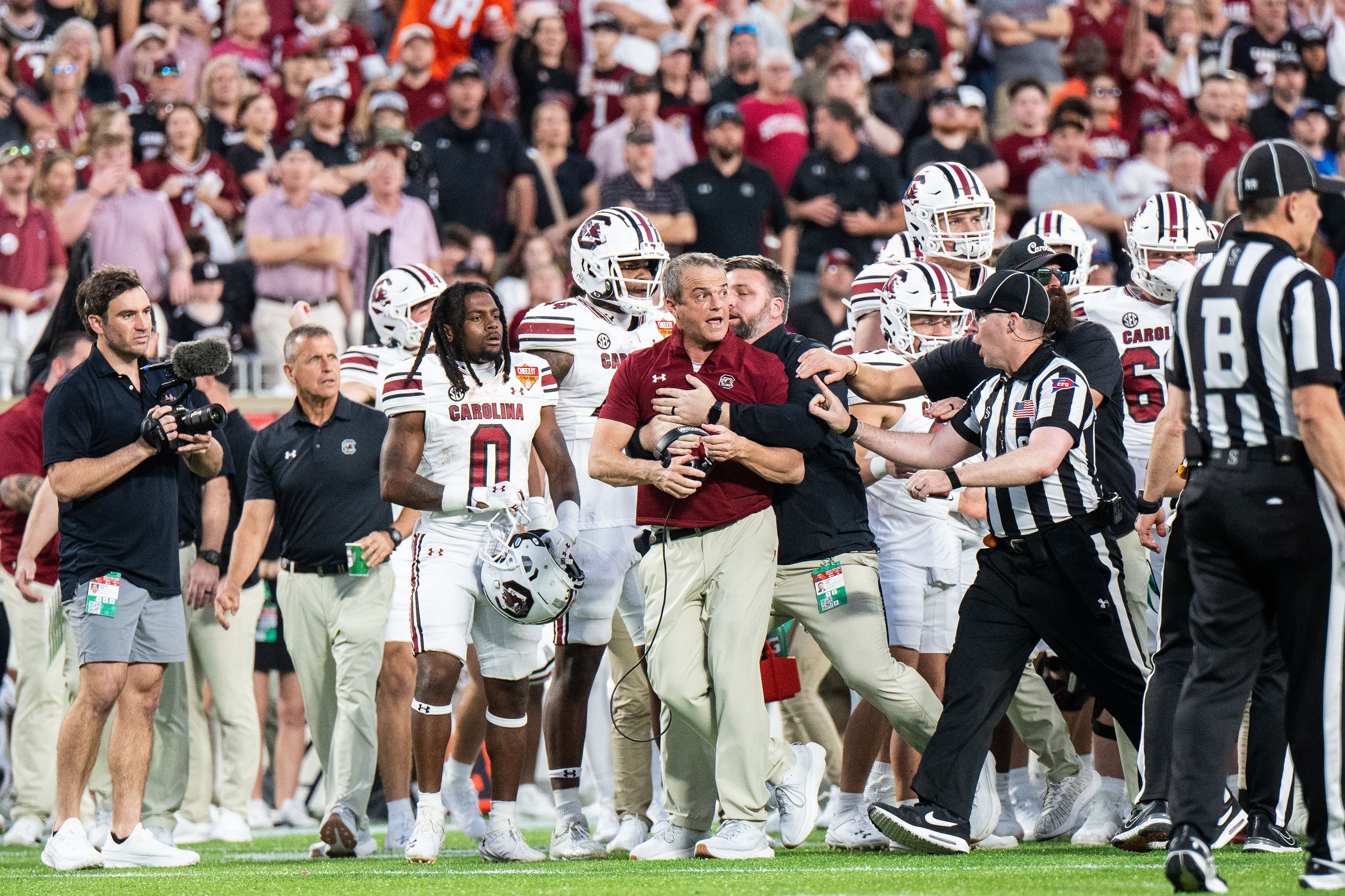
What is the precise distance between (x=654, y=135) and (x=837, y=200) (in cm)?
159

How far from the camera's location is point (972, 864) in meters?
6.57

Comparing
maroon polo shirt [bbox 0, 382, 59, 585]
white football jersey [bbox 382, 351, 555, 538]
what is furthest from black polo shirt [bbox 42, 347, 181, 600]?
maroon polo shirt [bbox 0, 382, 59, 585]

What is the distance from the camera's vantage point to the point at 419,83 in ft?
49.0

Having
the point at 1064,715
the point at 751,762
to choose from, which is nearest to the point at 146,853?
the point at 751,762

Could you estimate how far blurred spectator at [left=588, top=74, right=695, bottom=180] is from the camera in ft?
46.8

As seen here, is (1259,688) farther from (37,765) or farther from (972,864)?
(37,765)

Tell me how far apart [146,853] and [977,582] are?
154 inches

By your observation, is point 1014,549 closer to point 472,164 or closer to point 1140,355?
point 1140,355

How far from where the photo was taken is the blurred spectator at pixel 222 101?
14.0 metres

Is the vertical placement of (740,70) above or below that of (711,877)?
above

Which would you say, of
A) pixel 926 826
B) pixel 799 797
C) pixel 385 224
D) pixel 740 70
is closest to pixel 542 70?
pixel 740 70

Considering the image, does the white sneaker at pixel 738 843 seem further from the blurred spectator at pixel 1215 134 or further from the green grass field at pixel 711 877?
the blurred spectator at pixel 1215 134

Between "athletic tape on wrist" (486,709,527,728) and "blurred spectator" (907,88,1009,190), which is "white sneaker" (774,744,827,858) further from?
"blurred spectator" (907,88,1009,190)

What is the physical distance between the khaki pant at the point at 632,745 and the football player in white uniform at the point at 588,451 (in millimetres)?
24
